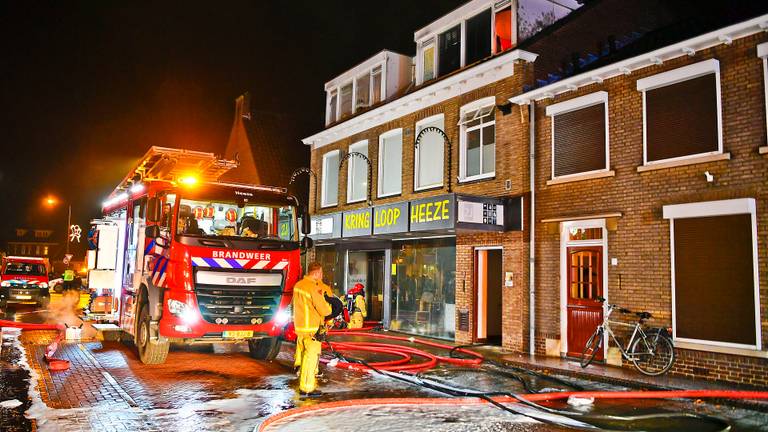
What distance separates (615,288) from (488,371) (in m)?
3.03

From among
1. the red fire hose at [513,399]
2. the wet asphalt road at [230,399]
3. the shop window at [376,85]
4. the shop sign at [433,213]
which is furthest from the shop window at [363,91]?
the red fire hose at [513,399]

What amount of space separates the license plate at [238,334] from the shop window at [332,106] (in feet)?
44.4

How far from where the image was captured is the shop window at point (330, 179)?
68.3ft

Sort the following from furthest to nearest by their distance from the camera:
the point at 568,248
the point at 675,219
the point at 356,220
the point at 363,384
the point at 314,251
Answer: the point at 314,251, the point at 356,220, the point at 568,248, the point at 675,219, the point at 363,384

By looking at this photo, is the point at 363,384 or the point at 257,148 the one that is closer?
the point at 363,384

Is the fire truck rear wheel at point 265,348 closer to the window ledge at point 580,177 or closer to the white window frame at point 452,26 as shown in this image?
the window ledge at point 580,177

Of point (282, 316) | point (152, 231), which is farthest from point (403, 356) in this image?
point (152, 231)

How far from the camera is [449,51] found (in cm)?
1673

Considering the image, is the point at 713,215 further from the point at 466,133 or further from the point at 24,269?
the point at 24,269

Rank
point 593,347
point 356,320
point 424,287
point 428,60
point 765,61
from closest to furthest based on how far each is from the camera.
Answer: point 765,61 < point 593,347 < point 424,287 < point 356,320 < point 428,60

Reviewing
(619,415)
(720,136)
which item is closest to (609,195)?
(720,136)

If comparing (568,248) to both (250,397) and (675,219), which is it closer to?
(675,219)

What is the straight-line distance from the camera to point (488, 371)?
10.6m

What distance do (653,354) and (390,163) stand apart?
979 cm
